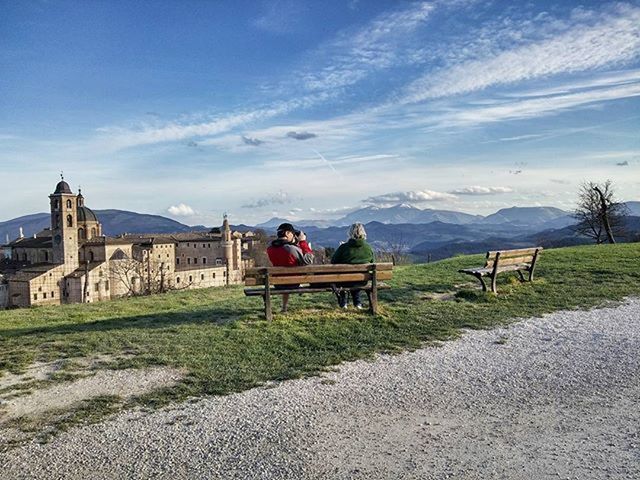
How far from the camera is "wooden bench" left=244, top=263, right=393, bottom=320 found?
377 inches

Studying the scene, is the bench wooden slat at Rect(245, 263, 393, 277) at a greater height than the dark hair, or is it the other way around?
the dark hair

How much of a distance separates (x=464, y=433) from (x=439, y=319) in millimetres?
5163

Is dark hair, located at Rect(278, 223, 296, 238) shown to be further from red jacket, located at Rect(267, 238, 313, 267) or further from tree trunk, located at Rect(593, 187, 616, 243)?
tree trunk, located at Rect(593, 187, 616, 243)

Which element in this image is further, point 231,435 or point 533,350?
point 533,350

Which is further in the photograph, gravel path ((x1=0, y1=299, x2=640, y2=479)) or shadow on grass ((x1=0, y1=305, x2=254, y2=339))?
shadow on grass ((x1=0, y1=305, x2=254, y2=339))

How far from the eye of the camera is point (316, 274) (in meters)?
9.87

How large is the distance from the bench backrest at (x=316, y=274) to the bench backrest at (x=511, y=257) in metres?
4.08

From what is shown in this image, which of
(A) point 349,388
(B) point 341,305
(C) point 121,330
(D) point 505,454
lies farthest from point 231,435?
(B) point 341,305

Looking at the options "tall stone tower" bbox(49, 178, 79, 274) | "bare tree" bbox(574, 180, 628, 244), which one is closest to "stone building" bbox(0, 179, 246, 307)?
"tall stone tower" bbox(49, 178, 79, 274)

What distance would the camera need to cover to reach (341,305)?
1084 centimetres

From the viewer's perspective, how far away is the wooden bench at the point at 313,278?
377 inches

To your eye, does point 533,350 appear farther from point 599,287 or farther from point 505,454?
point 599,287

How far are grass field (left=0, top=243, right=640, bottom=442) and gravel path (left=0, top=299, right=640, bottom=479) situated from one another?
653mm

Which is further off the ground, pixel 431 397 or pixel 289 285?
pixel 289 285
